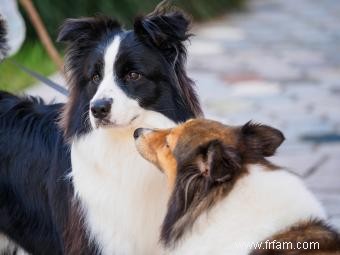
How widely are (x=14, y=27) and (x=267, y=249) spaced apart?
3.02 metres

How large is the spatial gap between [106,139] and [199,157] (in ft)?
2.98

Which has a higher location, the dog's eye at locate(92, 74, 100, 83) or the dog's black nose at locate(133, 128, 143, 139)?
the dog's eye at locate(92, 74, 100, 83)

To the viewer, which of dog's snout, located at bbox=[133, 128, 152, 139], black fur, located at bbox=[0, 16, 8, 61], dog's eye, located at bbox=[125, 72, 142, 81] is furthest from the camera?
black fur, located at bbox=[0, 16, 8, 61]

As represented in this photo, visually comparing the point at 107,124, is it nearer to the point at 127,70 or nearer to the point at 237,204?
the point at 127,70

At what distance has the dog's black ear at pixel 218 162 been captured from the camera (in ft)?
12.6

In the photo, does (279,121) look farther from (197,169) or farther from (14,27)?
(197,169)

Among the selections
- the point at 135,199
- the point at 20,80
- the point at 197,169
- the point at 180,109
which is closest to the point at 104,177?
the point at 135,199

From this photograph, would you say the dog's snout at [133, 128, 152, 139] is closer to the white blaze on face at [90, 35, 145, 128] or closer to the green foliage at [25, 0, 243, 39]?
the white blaze on face at [90, 35, 145, 128]

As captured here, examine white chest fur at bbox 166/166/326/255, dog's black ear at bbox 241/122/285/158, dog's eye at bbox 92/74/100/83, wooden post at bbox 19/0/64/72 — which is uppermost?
dog's eye at bbox 92/74/100/83

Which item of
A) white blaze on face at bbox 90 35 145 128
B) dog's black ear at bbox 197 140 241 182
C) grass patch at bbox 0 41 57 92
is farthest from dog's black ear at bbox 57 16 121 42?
grass patch at bbox 0 41 57 92

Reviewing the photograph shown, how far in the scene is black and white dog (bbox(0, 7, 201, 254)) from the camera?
184 inches

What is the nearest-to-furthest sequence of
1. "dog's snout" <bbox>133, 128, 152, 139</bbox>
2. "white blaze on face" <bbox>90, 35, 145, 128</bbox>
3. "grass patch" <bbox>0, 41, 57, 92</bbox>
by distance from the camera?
"dog's snout" <bbox>133, 128, 152, 139</bbox>, "white blaze on face" <bbox>90, 35, 145, 128</bbox>, "grass patch" <bbox>0, 41, 57, 92</bbox>

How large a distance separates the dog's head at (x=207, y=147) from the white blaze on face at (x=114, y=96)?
0.16 meters

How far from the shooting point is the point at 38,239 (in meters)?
5.24
